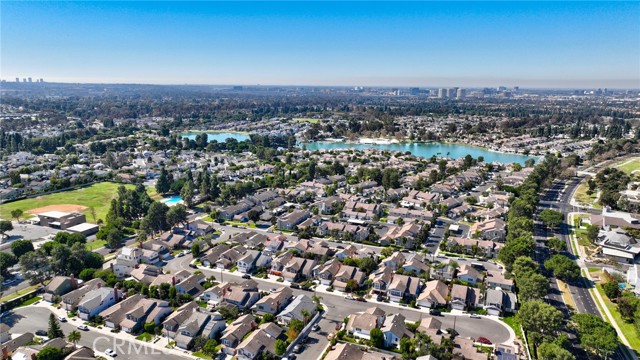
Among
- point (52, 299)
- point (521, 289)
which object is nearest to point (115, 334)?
point (52, 299)

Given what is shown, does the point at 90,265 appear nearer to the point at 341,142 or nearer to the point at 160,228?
the point at 160,228

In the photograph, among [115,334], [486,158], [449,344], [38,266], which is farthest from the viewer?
[486,158]

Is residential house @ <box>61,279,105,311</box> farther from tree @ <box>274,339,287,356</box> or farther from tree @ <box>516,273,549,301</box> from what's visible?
tree @ <box>516,273,549,301</box>

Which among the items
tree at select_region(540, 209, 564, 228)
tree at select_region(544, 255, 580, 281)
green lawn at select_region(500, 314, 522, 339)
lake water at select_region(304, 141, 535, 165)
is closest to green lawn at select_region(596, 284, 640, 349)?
tree at select_region(544, 255, 580, 281)

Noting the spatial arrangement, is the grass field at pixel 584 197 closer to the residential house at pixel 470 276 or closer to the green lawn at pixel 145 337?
the residential house at pixel 470 276

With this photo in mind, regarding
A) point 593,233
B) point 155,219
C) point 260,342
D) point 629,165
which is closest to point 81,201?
point 155,219

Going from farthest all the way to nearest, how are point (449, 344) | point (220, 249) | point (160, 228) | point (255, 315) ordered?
point (160, 228), point (220, 249), point (255, 315), point (449, 344)
